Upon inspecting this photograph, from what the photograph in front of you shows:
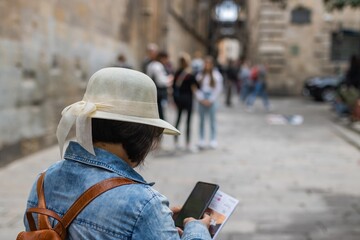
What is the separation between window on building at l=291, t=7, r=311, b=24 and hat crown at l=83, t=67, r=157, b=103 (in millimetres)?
25045

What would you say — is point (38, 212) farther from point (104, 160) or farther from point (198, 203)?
point (198, 203)

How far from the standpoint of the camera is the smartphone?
6.68ft

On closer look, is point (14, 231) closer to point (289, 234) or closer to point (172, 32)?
point (289, 234)

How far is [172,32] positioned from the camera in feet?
89.6

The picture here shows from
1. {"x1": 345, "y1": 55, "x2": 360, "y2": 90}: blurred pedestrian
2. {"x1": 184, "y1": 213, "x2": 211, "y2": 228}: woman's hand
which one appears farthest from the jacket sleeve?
{"x1": 345, "y1": 55, "x2": 360, "y2": 90}: blurred pedestrian

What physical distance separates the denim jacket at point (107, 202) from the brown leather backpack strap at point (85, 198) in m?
0.01

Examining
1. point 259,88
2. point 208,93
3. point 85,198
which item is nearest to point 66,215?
point 85,198

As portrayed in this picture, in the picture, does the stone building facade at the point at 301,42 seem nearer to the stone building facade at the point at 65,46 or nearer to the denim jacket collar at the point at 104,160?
the stone building facade at the point at 65,46

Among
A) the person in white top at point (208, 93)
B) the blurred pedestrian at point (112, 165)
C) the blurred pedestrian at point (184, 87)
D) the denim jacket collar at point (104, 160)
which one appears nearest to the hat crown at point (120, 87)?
the blurred pedestrian at point (112, 165)

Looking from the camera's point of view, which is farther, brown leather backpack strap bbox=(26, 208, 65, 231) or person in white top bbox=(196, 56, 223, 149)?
person in white top bbox=(196, 56, 223, 149)

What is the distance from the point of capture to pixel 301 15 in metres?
25.8

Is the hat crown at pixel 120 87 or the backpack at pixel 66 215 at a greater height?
the hat crown at pixel 120 87

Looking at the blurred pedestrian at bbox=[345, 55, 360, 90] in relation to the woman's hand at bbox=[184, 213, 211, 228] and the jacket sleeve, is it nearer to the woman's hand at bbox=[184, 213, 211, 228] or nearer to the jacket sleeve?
the woman's hand at bbox=[184, 213, 211, 228]

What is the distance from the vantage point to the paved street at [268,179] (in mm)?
5258
